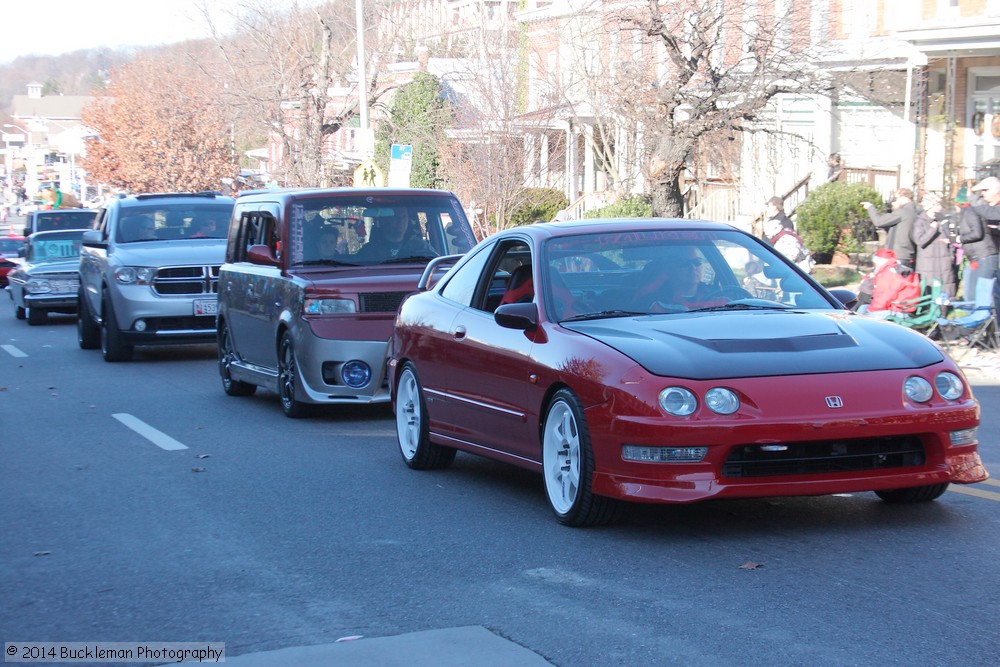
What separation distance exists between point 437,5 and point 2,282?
1800cm

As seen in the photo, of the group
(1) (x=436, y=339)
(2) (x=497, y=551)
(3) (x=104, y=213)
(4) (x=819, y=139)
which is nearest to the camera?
(2) (x=497, y=551)

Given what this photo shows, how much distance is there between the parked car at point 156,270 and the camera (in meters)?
16.8

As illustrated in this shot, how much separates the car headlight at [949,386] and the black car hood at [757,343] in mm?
98

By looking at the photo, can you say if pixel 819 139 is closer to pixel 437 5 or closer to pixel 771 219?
pixel 771 219

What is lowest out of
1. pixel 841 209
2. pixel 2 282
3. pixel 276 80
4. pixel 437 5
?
pixel 2 282

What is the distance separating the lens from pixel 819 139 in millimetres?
29625

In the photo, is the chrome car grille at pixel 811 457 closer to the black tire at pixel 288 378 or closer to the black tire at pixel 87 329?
the black tire at pixel 288 378

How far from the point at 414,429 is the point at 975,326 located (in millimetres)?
7935

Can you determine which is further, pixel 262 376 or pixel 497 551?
pixel 262 376

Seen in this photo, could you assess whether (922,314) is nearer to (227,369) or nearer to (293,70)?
(227,369)

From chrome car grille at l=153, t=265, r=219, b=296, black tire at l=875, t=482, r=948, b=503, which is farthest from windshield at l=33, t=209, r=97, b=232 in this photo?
black tire at l=875, t=482, r=948, b=503

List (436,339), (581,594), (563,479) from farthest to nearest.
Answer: (436,339) → (563,479) → (581,594)

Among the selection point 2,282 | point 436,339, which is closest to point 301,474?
point 436,339

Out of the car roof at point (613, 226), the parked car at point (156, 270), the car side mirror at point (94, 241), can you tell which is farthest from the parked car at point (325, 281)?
the car side mirror at point (94, 241)
